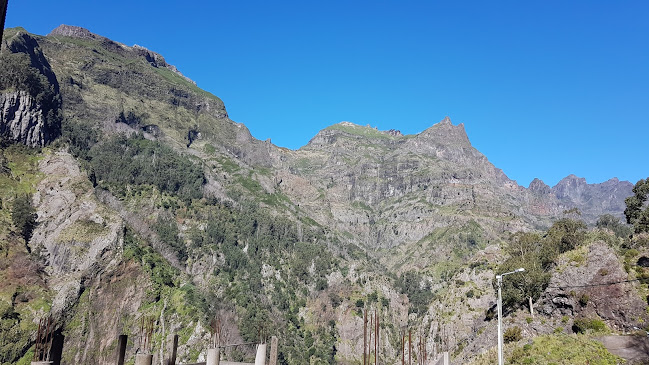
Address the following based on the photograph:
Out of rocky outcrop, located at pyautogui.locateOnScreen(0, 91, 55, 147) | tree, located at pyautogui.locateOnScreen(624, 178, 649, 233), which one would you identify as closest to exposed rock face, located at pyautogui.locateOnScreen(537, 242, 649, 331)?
tree, located at pyautogui.locateOnScreen(624, 178, 649, 233)

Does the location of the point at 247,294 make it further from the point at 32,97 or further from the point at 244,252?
the point at 32,97

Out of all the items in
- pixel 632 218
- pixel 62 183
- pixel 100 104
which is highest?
pixel 100 104

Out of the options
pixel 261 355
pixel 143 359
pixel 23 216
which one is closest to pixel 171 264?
pixel 23 216

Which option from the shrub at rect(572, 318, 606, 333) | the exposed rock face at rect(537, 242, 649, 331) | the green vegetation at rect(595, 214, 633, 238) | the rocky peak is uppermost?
the rocky peak

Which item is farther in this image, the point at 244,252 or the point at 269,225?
the point at 269,225

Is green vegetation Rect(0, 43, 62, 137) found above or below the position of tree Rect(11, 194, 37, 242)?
above

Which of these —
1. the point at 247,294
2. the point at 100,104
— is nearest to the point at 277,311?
the point at 247,294

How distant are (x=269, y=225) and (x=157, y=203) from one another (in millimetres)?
49012

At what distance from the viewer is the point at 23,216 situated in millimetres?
100188

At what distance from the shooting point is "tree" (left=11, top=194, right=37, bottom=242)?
99812 mm

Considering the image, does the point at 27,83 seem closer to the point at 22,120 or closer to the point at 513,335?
the point at 22,120

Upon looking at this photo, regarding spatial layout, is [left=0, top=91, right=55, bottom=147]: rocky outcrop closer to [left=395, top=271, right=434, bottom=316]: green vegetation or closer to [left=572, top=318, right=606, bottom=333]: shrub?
[left=572, top=318, right=606, bottom=333]: shrub

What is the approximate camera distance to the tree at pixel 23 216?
99812mm

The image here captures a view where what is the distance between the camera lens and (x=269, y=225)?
18462cm
